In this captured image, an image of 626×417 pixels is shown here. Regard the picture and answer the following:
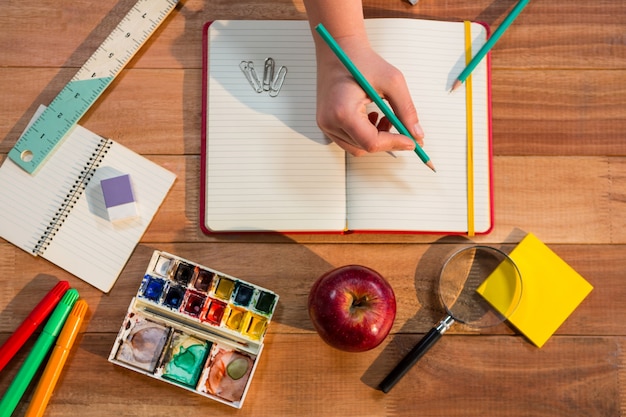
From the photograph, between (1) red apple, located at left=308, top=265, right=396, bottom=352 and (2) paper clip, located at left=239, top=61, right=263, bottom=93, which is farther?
(2) paper clip, located at left=239, top=61, right=263, bottom=93

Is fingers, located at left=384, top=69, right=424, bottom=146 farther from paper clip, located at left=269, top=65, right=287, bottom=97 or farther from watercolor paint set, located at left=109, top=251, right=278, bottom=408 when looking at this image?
watercolor paint set, located at left=109, top=251, right=278, bottom=408

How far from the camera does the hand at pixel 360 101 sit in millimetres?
925

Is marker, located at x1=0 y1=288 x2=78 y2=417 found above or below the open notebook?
below

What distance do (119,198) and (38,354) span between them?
0.97 ft

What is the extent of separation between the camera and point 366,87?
36.3 inches

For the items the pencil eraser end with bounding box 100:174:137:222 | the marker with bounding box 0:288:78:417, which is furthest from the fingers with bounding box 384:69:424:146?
the marker with bounding box 0:288:78:417

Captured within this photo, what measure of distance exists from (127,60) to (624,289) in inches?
39.0

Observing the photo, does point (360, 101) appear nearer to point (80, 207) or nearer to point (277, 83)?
point (277, 83)

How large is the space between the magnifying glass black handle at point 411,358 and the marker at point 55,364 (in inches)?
21.1

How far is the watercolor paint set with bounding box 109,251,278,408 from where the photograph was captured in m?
0.99

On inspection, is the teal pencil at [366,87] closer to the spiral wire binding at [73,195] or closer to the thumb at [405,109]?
the thumb at [405,109]

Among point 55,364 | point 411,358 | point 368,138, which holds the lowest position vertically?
point 411,358

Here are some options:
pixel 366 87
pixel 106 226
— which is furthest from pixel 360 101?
pixel 106 226

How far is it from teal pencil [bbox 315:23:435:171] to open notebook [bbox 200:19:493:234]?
0.20 feet
